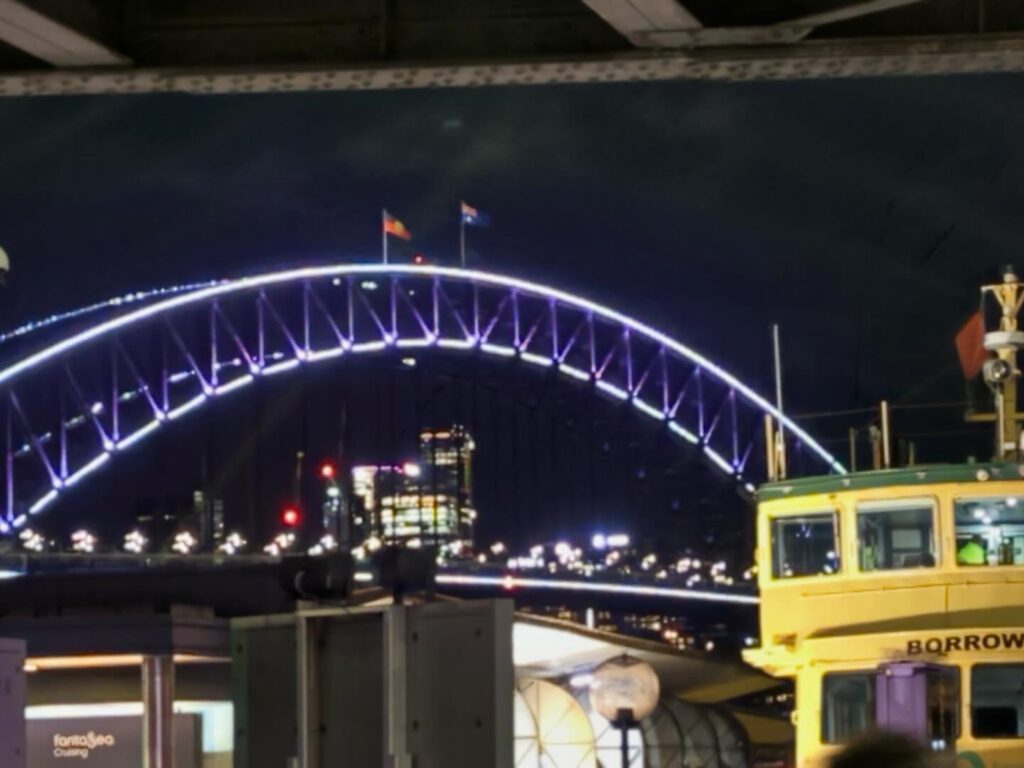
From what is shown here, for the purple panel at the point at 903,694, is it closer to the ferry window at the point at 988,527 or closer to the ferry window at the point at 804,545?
the ferry window at the point at 988,527

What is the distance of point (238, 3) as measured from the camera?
33.9ft

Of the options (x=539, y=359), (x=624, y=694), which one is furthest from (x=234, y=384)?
(x=624, y=694)

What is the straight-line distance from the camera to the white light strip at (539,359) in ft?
404

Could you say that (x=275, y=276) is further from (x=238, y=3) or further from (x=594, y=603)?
(x=238, y=3)

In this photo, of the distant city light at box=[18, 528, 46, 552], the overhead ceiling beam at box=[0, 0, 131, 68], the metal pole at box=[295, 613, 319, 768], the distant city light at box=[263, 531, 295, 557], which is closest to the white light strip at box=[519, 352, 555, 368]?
the distant city light at box=[263, 531, 295, 557]

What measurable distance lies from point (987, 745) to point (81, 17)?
1250 cm

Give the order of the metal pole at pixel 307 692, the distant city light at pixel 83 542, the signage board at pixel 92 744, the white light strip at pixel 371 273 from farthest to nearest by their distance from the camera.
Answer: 1. the distant city light at pixel 83 542
2. the white light strip at pixel 371 273
3. the signage board at pixel 92 744
4. the metal pole at pixel 307 692

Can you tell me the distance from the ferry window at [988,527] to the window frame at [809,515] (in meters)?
1.28

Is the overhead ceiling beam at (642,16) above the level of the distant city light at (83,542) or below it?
below

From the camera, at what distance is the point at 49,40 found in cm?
969

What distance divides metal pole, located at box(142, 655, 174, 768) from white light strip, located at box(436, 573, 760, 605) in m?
70.4

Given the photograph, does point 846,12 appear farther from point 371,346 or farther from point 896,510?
point 371,346

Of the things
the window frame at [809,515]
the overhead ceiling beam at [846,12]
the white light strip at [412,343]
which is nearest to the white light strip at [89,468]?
the white light strip at [412,343]

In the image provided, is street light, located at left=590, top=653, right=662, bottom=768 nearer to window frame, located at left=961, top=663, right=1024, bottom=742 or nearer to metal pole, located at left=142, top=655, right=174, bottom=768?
metal pole, located at left=142, top=655, right=174, bottom=768
